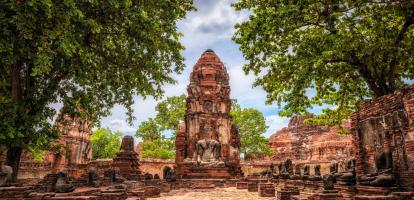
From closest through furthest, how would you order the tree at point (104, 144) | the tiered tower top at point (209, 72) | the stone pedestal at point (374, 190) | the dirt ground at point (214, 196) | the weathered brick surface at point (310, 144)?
the stone pedestal at point (374, 190) → the dirt ground at point (214, 196) → the tiered tower top at point (209, 72) → the weathered brick surface at point (310, 144) → the tree at point (104, 144)

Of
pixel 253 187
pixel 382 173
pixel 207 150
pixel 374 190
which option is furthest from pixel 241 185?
pixel 374 190

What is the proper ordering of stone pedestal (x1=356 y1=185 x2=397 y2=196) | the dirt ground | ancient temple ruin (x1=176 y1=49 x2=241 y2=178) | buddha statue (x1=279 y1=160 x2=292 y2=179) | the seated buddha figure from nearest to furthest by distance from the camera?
1. stone pedestal (x1=356 y1=185 x2=397 y2=196)
2. the seated buddha figure
3. the dirt ground
4. buddha statue (x1=279 y1=160 x2=292 y2=179)
5. ancient temple ruin (x1=176 y1=49 x2=241 y2=178)

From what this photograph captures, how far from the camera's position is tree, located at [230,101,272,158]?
1406 inches

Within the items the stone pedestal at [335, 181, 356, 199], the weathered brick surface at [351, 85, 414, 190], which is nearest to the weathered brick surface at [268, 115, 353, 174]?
the weathered brick surface at [351, 85, 414, 190]

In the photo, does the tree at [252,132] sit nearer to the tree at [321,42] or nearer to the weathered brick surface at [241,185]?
the weathered brick surface at [241,185]

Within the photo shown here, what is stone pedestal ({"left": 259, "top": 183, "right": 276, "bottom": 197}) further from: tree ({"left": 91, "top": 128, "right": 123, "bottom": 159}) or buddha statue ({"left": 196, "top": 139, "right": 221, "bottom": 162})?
tree ({"left": 91, "top": 128, "right": 123, "bottom": 159})

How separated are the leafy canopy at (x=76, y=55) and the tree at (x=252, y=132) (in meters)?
23.4

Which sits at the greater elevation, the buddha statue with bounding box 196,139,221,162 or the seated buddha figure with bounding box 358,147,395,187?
the buddha statue with bounding box 196,139,221,162

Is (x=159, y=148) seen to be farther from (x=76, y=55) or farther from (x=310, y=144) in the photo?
(x=76, y=55)

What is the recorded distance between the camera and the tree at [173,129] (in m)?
35.4

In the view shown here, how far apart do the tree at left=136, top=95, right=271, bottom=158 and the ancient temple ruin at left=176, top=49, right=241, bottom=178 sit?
9255 millimetres

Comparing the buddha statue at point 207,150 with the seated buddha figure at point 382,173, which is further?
the buddha statue at point 207,150

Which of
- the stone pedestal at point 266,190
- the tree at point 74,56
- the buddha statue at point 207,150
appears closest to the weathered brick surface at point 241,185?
the buddha statue at point 207,150

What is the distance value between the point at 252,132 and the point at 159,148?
419 inches
